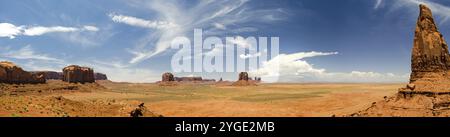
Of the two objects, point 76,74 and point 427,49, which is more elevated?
point 427,49

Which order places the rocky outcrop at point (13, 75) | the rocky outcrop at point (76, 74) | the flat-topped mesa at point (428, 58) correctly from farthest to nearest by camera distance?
the rocky outcrop at point (76, 74) → the rocky outcrop at point (13, 75) → the flat-topped mesa at point (428, 58)

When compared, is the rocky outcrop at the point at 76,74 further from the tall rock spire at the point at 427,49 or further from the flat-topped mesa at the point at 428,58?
the tall rock spire at the point at 427,49

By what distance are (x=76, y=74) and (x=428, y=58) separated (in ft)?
423

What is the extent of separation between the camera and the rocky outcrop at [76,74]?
437 ft

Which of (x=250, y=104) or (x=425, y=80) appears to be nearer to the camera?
(x=425, y=80)

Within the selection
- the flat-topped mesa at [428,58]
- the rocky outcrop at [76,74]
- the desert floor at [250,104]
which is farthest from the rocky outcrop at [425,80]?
the rocky outcrop at [76,74]

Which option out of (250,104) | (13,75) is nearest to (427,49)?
(250,104)

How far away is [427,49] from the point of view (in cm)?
3741

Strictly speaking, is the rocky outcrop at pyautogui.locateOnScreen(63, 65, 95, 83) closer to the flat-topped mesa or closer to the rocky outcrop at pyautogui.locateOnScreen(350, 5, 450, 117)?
the rocky outcrop at pyautogui.locateOnScreen(350, 5, 450, 117)

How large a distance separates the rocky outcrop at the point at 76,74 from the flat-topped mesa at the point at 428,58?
125932 millimetres

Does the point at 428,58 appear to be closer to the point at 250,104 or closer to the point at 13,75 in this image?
the point at 250,104

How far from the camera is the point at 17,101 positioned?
28219mm
